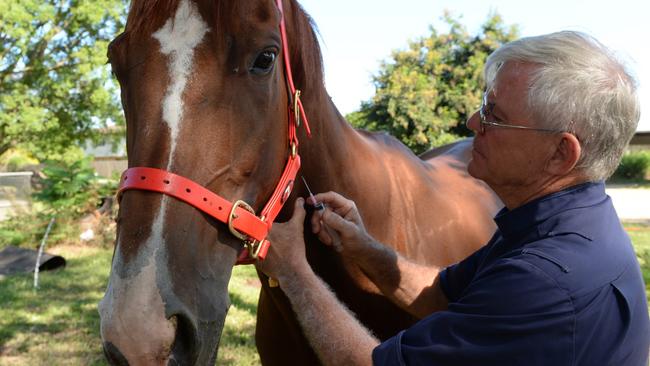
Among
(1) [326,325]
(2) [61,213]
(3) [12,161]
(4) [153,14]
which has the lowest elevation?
(3) [12,161]

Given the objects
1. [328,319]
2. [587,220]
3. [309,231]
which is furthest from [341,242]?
[587,220]

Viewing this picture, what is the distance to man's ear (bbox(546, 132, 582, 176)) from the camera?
4.84 ft

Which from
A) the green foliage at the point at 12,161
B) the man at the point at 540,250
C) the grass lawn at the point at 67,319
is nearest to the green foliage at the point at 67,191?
the grass lawn at the point at 67,319

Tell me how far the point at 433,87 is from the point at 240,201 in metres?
15.9

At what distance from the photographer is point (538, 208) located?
156 centimetres

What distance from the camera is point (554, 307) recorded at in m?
1.28

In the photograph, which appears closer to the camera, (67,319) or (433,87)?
(67,319)

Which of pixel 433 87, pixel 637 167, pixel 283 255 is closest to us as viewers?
pixel 283 255

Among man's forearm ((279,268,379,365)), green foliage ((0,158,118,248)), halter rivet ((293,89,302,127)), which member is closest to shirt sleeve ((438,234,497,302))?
man's forearm ((279,268,379,365))

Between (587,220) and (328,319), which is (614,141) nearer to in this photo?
(587,220)

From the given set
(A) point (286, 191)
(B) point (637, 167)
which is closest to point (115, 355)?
(A) point (286, 191)

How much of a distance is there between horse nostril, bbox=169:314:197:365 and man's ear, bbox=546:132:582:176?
1.11 metres

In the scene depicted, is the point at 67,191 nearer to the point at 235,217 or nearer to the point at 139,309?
the point at 235,217

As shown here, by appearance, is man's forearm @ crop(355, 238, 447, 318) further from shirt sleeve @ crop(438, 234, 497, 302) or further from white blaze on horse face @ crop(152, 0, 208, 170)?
white blaze on horse face @ crop(152, 0, 208, 170)
